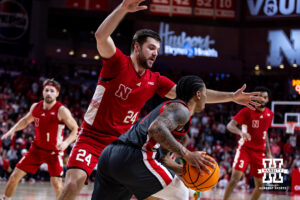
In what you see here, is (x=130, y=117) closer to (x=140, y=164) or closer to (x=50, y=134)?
(x=140, y=164)

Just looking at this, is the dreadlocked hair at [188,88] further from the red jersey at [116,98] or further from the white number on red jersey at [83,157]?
the white number on red jersey at [83,157]

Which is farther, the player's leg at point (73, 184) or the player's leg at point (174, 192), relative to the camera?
the player's leg at point (73, 184)

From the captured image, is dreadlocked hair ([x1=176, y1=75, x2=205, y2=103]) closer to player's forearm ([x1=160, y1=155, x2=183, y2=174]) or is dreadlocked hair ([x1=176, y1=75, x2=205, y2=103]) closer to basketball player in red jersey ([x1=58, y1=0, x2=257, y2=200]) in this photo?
player's forearm ([x1=160, y1=155, x2=183, y2=174])

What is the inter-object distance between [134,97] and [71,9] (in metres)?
21.7

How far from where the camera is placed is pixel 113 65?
4863mm

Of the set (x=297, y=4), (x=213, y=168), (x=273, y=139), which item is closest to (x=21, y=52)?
(x=273, y=139)

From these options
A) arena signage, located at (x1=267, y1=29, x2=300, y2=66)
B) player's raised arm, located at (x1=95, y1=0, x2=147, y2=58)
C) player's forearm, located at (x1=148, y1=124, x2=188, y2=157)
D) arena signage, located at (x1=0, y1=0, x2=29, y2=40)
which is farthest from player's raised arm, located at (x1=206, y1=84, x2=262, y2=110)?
arena signage, located at (x1=267, y1=29, x2=300, y2=66)

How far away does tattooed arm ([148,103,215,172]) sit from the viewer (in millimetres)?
3619

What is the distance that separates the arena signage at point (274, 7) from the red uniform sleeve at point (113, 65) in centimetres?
2331

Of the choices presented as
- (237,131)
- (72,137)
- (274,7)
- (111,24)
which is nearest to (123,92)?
(111,24)

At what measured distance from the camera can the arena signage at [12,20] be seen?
22969mm

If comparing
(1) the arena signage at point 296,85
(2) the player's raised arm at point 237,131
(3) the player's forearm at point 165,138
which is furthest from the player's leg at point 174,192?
(1) the arena signage at point 296,85

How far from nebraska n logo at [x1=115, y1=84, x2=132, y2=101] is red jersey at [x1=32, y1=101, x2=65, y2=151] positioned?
316cm

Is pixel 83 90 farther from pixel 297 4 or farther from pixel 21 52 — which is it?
pixel 297 4
